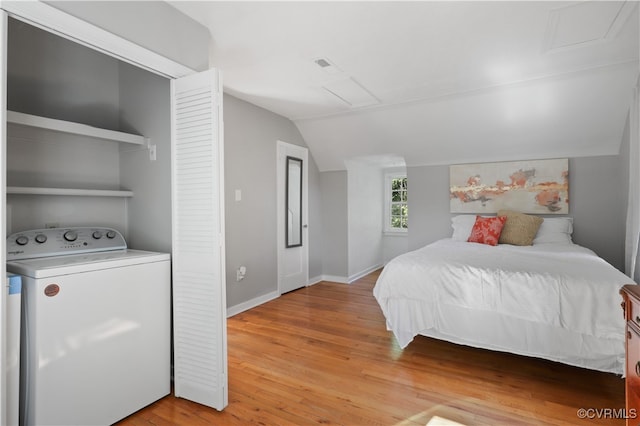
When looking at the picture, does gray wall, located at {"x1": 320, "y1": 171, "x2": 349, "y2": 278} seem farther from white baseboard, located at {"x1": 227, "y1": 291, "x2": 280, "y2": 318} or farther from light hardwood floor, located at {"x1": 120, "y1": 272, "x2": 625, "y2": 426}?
light hardwood floor, located at {"x1": 120, "y1": 272, "x2": 625, "y2": 426}

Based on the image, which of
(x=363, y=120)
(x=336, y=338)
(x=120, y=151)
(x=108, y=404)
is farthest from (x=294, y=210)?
(x=108, y=404)

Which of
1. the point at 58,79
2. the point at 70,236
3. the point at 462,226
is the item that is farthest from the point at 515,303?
the point at 58,79

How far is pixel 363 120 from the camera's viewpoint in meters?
4.31

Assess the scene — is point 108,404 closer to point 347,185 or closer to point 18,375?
point 18,375

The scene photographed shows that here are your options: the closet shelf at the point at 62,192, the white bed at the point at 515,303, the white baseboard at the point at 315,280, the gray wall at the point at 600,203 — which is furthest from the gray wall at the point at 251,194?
the gray wall at the point at 600,203

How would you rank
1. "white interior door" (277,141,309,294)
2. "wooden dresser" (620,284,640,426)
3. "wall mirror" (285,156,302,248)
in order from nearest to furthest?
"wooden dresser" (620,284,640,426) < "white interior door" (277,141,309,294) < "wall mirror" (285,156,302,248)

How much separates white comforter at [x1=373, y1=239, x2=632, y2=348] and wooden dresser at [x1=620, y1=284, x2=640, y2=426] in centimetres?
108

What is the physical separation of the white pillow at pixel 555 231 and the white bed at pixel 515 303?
3.16 feet

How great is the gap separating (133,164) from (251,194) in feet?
5.21

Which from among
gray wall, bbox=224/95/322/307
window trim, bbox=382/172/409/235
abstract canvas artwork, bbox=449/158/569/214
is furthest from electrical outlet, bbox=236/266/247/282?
window trim, bbox=382/172/409/235

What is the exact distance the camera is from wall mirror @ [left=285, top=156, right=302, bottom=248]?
4.57 meters

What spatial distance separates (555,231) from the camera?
12.8 feet

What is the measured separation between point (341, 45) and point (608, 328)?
8.42ft

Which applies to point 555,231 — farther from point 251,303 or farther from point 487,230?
point 251,303
